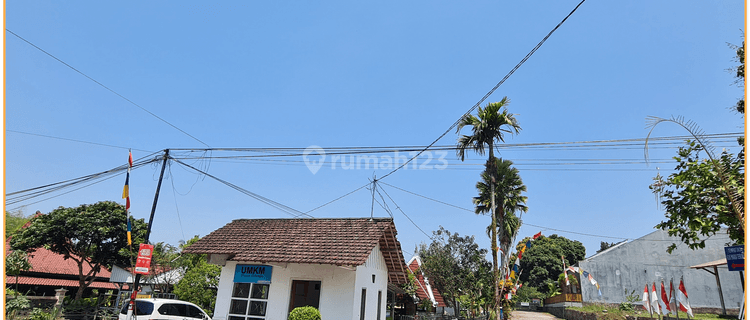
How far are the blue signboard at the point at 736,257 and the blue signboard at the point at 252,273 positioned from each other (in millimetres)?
14775

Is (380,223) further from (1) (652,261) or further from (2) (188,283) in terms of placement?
(1) (652,261)

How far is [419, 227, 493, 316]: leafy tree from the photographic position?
26.0m

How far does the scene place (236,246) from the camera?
17344 millimetres

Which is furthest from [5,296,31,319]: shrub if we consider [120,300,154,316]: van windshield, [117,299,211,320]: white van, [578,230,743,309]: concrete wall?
[578,230,743,309]: concrete wall

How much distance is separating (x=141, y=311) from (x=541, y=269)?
53494mm

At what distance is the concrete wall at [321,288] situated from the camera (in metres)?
15.6

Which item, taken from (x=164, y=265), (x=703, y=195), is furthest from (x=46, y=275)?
(x=703, y=195)

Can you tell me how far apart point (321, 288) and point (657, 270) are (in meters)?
27.2

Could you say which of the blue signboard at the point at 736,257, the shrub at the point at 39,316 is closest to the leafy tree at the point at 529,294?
the blue signboard at the point at 736,257

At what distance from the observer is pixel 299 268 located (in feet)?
53.9

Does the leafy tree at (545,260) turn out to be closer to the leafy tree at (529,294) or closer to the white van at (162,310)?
the leafy tree at (529,294)

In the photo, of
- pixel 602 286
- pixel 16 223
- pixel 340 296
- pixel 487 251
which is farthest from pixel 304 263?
pixel 16 223

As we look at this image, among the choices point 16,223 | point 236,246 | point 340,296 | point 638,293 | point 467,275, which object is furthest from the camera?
point 16,223

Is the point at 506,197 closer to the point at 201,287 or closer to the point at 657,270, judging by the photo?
the point at 657,270
